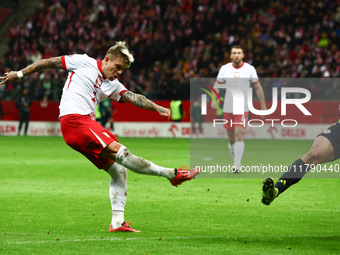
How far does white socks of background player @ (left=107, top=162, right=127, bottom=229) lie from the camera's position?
20.0 ft

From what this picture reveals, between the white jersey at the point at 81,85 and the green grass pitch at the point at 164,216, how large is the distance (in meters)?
1.38

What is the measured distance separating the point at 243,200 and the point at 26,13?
30875 millimetres

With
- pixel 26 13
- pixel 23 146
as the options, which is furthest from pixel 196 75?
pixel 26 13

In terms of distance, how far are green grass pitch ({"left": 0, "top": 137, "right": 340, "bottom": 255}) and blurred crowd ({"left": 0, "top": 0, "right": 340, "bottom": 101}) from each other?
44.8 feet

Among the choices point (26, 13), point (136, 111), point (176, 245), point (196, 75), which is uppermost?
point (26, 13)

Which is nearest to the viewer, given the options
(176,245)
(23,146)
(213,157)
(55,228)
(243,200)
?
(176,245)

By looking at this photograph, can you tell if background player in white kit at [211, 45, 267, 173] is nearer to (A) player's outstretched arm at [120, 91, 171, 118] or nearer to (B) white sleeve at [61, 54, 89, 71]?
(A) player's outstretched arm at [120, 91, 171, 118]

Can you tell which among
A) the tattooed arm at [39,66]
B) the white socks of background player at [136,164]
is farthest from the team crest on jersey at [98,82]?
the white socks of background player at [136,164]

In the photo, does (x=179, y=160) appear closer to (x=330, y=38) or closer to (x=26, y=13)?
(x=330, y=38)

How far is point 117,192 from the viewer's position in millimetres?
6148

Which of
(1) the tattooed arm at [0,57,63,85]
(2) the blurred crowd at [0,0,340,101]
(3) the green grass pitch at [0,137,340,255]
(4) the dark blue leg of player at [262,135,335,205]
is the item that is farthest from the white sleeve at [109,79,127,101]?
(2) the blurred crowd at [0,0,340,101]

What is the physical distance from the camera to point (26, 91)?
2542 cm

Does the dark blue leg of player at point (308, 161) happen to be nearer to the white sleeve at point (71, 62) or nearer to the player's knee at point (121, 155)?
the player's knee at point (121, 155)

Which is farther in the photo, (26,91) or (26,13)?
(26,13)
